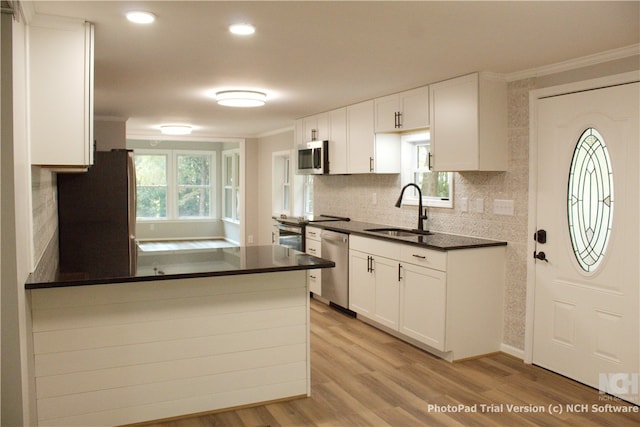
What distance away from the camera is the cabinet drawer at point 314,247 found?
18.3 ft

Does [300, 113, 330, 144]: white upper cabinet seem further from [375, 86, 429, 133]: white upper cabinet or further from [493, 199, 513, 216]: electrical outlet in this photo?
[493, 199, 513, 216]: electrical outlet

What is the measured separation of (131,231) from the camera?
400cm

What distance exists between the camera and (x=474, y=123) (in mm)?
3814

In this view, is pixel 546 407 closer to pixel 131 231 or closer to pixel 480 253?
pixel 480 253

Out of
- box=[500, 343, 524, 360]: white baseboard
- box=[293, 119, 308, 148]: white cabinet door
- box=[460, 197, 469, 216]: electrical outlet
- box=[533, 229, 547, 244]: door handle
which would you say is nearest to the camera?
box=[533, 229, 547, 244]: door handle

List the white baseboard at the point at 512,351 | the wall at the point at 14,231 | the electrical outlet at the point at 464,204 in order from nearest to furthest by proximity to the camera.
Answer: the wall at the point at 14,231, the white baseboard at the point at 512,351, the electrical outlet at the point at 464,204

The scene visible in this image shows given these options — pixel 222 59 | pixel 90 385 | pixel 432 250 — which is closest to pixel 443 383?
pixel 432 250

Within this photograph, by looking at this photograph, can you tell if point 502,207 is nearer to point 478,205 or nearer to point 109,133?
point 478,205

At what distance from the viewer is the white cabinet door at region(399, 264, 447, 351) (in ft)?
12.5

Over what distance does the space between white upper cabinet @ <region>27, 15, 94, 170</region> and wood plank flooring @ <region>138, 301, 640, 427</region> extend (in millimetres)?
1588

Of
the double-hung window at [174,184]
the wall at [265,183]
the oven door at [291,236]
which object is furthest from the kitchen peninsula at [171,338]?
the double-hung window at [174,184]

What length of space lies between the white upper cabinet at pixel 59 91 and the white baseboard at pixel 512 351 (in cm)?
334

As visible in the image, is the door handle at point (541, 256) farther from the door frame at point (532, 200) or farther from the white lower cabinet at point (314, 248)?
the white lower cabinet at point (314, 248)

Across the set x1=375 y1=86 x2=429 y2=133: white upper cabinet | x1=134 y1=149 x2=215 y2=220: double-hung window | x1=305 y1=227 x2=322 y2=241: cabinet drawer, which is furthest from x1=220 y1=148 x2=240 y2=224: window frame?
x1=375 y1=86 x2=429 y2=133: white upper cabinet
